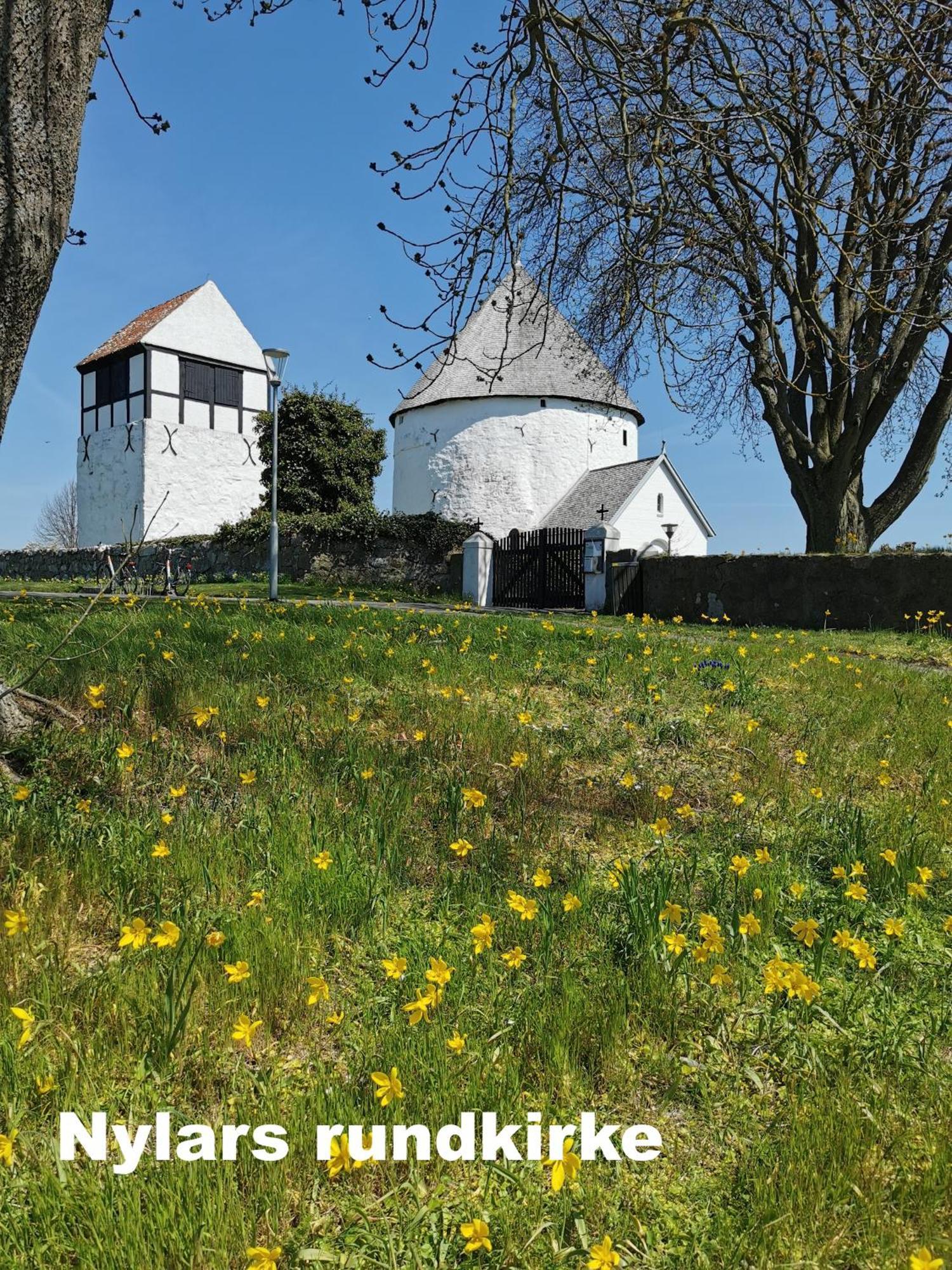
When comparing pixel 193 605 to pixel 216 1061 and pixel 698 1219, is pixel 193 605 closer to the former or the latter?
pixel 216 1061

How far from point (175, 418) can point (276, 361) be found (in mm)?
20157

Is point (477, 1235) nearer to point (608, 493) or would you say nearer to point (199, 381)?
point (608, 493)

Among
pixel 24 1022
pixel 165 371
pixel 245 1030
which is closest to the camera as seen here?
pixel 245 1030

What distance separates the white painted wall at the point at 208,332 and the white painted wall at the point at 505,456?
9.62 metres

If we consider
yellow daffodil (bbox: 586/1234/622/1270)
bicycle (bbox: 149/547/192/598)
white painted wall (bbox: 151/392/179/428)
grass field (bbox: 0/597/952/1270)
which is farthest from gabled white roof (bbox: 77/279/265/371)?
yellow daffodil (bbox: 586/1234/622/1270)

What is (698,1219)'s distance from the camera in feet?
5.64

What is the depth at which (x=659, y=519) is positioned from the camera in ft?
100

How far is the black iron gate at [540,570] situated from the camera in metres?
22.5

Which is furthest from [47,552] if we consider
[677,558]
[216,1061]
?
[216,1061]

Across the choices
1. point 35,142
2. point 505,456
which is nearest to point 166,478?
point 505,456

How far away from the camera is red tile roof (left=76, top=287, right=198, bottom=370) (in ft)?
112

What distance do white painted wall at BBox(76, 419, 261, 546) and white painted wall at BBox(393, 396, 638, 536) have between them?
8732mm

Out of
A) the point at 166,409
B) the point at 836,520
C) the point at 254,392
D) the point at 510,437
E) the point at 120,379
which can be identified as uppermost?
the point at 120,379

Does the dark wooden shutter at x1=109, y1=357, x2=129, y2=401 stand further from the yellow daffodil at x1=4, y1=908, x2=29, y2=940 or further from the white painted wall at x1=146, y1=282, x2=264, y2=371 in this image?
the yellow daffodil at x1=4, y1=908, x2=29, y2=940
